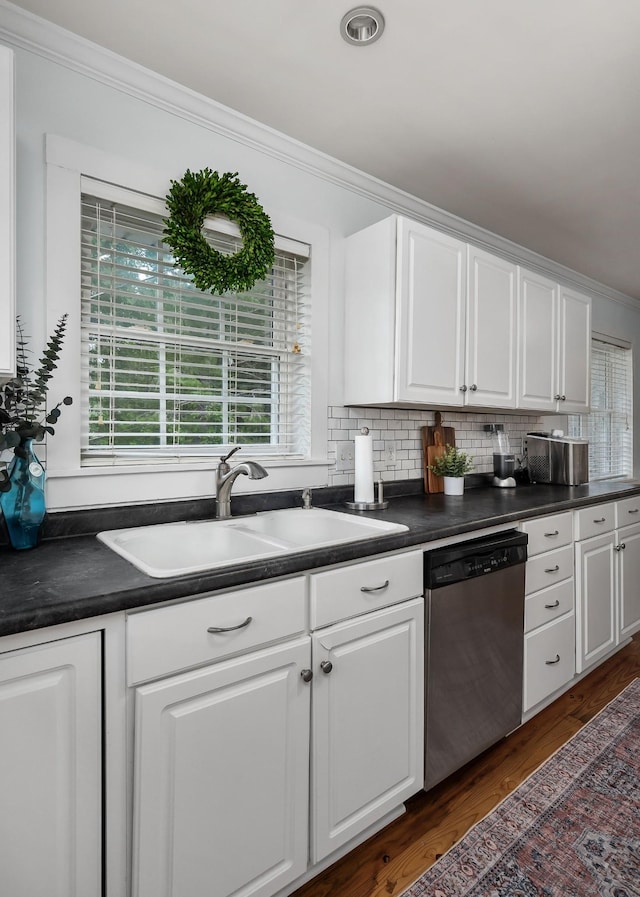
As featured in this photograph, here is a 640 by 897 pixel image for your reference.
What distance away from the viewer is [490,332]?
2.71 metres

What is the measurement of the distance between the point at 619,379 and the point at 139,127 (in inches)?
186

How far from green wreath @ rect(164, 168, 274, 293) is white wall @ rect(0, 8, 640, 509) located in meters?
0.11

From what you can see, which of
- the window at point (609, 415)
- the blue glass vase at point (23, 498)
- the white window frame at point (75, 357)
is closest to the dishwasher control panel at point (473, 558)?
the white window frame at point (75, 357)

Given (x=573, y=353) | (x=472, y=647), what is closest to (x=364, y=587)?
(x=472, y=647)

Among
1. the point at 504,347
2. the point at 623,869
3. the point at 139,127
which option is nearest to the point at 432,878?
the point at 623,869

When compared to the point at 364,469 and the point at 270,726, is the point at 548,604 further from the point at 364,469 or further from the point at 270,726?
the point at 270,726

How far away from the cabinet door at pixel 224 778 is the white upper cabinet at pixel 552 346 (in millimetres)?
2214

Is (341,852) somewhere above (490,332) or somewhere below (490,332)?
below

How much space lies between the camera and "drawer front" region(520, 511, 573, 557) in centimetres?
232

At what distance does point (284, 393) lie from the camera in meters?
2.39

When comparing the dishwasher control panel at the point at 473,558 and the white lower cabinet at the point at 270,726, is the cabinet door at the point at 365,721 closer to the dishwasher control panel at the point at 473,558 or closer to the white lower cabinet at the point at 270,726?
the white lower cabinet at the point at 270,726

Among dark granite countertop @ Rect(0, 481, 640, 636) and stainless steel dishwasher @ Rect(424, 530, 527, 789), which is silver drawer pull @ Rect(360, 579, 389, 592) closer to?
dark granite countertop @ Rect(0, 481, 640, 636)

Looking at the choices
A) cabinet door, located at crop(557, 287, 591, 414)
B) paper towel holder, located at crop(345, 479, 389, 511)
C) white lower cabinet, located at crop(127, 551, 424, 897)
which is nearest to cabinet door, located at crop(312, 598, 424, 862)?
white lower cabinet, located at crop(127, 551, 424, 897)

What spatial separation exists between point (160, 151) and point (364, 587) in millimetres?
1739
